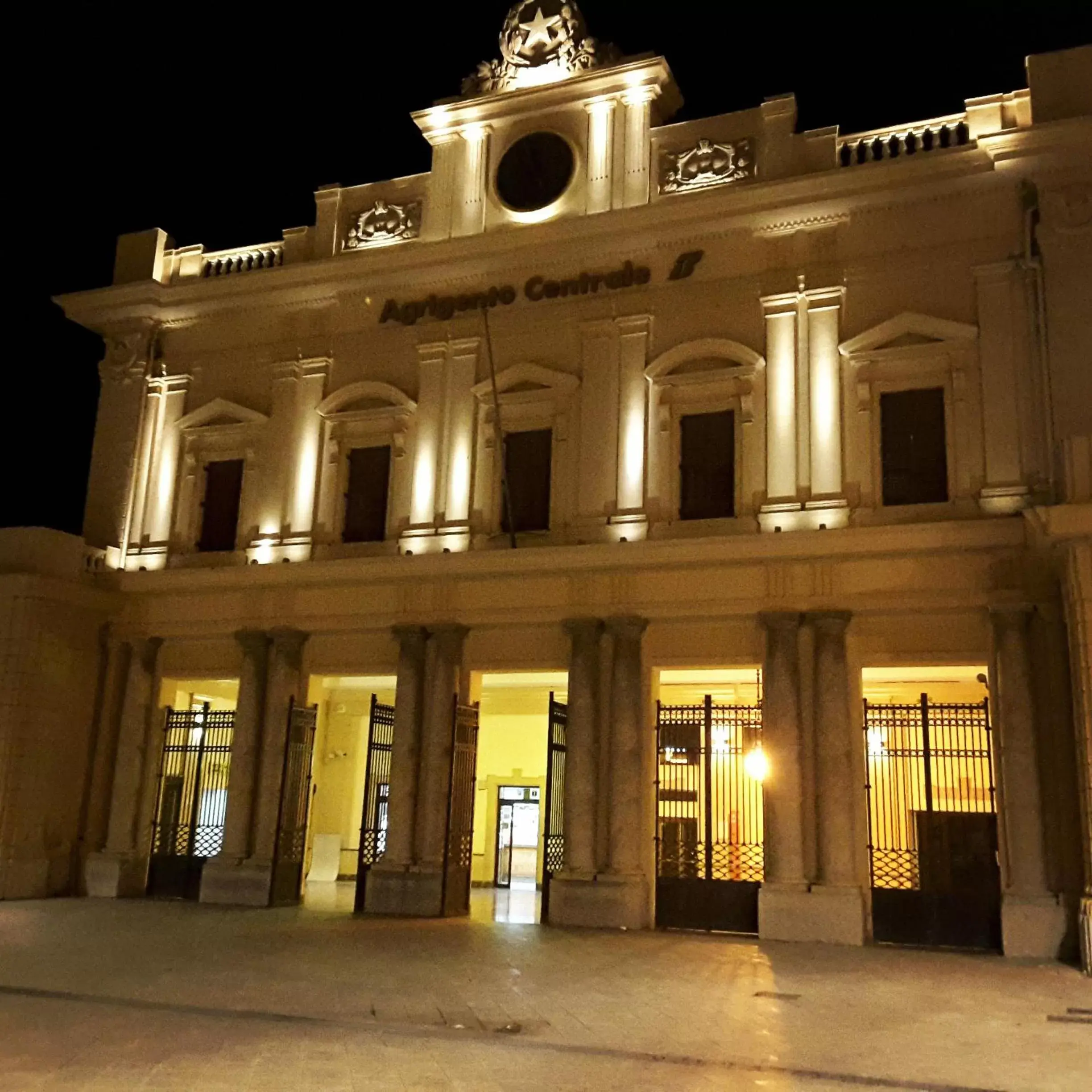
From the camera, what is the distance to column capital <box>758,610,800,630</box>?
14.8m

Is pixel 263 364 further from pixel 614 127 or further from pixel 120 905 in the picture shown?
pixel 120 905

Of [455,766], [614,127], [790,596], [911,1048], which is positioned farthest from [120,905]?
[614,127]

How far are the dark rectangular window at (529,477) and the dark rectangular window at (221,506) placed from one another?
4940mm

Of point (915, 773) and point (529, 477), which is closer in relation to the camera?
point (915, 773)

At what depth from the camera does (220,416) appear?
768 inches

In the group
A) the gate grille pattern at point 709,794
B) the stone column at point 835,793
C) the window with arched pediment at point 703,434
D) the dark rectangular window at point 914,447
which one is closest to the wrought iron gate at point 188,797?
the gate grille pattern at point 709,794

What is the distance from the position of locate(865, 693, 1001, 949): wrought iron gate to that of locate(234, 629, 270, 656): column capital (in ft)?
30.2

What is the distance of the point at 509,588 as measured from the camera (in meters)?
16.5

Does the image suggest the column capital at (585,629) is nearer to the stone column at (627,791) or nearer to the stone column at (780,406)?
the stone column at (627,791)

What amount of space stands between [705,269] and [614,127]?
319 cm

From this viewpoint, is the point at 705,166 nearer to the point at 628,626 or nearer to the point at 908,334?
the point at 908,334

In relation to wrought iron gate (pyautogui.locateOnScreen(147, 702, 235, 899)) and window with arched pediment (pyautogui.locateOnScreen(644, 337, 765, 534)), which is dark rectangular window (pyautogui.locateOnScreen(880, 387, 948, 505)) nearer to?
window with arched pediment (pyautogui.locateOnScreen(644, 337, 765, 534))

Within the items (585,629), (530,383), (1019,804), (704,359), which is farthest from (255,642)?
(1019,804)

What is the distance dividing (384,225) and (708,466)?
7.45m
